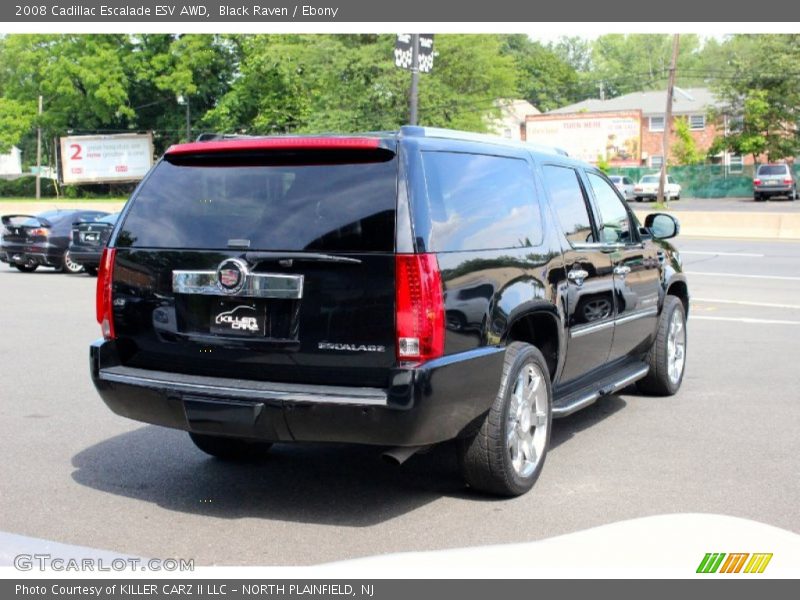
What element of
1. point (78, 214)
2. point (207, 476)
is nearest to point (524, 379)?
point (207, 476)

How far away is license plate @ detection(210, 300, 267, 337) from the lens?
5051mm

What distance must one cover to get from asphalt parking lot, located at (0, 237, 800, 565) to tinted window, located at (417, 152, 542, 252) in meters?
1.41

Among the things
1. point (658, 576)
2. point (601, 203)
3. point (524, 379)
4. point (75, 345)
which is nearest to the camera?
point (658, 576)

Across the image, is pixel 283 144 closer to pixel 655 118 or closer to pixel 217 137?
pixel 217 137

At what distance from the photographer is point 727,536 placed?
488cm

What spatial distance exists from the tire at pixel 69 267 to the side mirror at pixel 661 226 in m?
15.6

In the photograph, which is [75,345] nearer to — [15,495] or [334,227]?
[15,495]

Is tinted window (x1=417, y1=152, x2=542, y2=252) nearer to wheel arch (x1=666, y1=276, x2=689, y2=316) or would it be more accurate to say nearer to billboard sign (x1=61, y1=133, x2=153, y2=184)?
wheel arch (x1=666, y1=276, x2=689, y2=316)

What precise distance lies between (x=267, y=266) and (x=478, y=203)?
1.21 m

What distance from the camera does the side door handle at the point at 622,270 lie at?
6999mm

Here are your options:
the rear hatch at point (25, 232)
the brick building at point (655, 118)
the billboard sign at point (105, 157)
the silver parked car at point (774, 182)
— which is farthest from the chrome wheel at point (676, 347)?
the brick building at point (655, 118)

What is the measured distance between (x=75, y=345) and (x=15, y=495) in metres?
5.57

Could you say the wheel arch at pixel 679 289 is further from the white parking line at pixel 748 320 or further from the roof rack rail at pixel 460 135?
the white parking line at pixel 748 320

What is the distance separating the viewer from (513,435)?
557 cm
